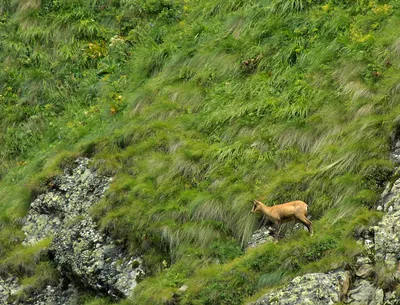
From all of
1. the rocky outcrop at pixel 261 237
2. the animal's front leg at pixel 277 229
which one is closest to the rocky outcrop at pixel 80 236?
the rocky outcrop at pixel 261 237

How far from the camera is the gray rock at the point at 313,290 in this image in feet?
35.3

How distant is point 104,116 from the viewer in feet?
63.4

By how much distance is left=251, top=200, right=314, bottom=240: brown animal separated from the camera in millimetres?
12656

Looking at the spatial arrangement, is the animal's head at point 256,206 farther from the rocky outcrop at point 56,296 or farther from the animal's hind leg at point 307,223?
the rocky outcrop at point 56,296

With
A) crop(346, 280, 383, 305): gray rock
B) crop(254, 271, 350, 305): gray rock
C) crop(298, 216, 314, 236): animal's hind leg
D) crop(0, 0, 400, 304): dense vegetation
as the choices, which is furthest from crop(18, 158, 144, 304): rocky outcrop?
crop(346, 280, 383, 305): gray rock

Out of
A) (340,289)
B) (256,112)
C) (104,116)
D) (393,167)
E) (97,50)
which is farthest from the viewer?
(97,50)

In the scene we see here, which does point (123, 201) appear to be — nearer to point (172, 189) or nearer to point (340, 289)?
point (172, 189)

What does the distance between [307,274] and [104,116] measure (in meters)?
9.09

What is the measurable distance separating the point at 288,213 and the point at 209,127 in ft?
13.7

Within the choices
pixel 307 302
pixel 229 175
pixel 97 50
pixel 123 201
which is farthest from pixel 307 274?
pixel 97 50

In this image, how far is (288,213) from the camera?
505 inches

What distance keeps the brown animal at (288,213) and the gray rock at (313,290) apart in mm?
1437

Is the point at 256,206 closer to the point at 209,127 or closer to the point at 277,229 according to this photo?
the point at 277,229

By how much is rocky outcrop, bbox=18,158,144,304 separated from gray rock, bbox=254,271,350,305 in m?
3.59
